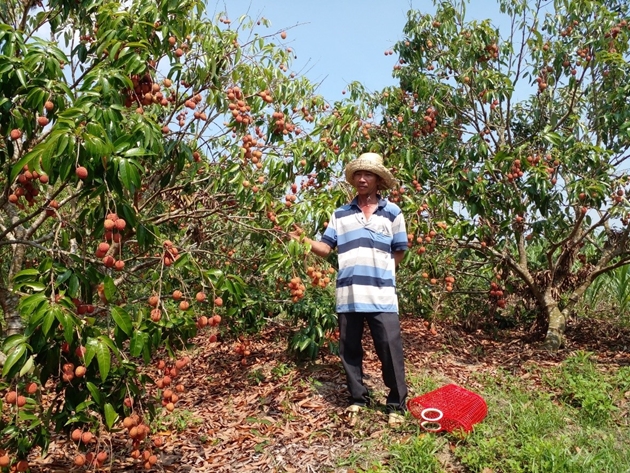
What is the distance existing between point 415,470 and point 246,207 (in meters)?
2.35

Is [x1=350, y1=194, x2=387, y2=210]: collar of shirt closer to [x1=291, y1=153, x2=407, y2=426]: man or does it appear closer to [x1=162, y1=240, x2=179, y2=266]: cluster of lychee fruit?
[x1=291, y1=153, x2=407, y2=426]: man

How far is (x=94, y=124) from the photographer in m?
2.09

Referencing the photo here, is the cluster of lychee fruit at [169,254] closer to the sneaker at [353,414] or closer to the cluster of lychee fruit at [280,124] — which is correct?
the sneaker at [353,414]

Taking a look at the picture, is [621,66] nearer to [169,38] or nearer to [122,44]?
[169,38]

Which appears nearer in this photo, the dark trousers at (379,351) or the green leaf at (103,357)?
the green leaf at (103,357)

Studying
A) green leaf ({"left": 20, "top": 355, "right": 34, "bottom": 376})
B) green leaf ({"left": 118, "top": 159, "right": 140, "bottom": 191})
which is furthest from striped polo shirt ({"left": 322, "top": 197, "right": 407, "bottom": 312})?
green leaf ({"left": 20, "top": 355, "right": 34, "bottom": 376})

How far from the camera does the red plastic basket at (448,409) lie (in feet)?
10.6

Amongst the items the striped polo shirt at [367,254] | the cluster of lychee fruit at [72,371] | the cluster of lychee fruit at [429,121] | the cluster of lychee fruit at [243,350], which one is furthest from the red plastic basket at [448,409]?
the cluster of lychee fruit at [429,121]

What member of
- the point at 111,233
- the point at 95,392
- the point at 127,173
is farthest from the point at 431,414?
the point at 127,173

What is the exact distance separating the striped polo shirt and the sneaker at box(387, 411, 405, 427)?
687 millimetres

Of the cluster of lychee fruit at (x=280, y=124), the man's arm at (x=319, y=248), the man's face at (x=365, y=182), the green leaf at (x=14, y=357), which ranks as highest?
the cluster of lychee fruit at (x=280, y=124)

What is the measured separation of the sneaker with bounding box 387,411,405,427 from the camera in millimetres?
3348

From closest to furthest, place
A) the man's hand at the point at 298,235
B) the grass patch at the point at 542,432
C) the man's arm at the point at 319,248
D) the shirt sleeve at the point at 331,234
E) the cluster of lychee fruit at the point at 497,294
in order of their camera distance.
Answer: the grass patch at the point at 542,432
the man's hand at the point at 298,235
the man's arm at the point at 319,248
the shirt sleeve at the point at 331,234
the cluster of lychee fruit at the point at 497,294

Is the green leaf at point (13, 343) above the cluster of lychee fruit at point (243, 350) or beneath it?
above
